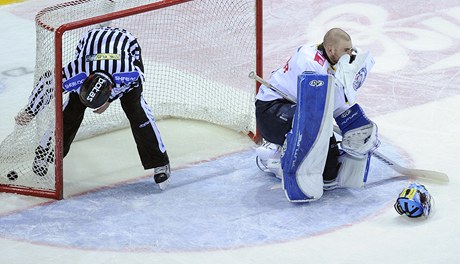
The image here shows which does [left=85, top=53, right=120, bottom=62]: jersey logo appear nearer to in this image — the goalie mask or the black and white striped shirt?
the black and white striped shirt

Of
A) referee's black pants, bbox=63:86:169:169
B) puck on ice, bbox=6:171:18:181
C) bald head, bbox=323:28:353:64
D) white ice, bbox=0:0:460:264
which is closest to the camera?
white ice, bbox=0:0:460:264

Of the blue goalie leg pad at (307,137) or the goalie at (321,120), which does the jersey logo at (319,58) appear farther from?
the blue goalie leg pad at (307,137)

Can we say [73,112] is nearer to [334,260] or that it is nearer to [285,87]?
[285,87]

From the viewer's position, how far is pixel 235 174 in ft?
18.2

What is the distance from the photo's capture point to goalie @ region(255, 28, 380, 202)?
5.02 metres

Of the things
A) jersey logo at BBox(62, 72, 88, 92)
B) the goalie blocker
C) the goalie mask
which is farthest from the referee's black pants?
the goalie mask

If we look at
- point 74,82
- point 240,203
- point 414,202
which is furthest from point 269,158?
point 74,82

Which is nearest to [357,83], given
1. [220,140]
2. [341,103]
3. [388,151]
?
[341,103]

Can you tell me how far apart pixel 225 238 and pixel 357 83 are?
0.95 m

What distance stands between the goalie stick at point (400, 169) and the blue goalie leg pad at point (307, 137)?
0.28 m

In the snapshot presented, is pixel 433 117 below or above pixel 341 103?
below

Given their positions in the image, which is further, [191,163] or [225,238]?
[191,163]

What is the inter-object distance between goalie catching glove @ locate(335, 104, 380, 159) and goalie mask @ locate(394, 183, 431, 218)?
33cm


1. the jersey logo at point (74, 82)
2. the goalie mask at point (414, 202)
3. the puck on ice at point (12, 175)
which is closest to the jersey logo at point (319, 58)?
the goalie mask at point (414, 202)
